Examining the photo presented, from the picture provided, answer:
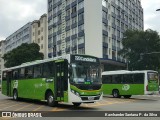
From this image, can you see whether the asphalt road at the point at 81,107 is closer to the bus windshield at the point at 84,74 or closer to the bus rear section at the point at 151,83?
the bus windshield at the point at 84,74

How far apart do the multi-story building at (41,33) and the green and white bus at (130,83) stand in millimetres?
54743

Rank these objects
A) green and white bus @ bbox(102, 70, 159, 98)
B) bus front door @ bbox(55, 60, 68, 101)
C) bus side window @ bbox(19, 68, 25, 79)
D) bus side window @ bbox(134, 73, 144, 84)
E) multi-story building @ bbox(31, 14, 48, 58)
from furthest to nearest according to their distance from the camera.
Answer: multi-story building @ bbox(31, 14, 48, 58) < bus side window @ bbox(134, 73, 144, 84) < green and white bus @ bbox(102, 70, 159, 98) < bus side window @ bbox(19, 68, 25, 79) < bus front door @ bbox(55, 60, 68, 101)

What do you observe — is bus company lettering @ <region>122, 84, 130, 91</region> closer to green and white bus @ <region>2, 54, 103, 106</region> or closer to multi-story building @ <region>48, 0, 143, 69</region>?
green and white bus @ <region>2, 54, 103, 106</region>

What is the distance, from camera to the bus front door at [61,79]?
1900 centimetres

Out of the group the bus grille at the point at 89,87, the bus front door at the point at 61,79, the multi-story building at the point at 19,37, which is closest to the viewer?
the bus grille at the point at 89,87

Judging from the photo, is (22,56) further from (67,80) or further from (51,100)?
(67,80)

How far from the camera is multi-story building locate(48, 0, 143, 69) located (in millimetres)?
69188

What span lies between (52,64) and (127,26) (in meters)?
70.5

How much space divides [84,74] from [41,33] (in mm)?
78861

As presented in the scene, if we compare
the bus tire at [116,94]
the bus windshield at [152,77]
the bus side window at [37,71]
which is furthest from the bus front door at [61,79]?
the bus tire at [116,94]

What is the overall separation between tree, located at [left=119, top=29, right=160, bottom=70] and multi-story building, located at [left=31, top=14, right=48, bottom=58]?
2953 cm

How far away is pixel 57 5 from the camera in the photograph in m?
81.5

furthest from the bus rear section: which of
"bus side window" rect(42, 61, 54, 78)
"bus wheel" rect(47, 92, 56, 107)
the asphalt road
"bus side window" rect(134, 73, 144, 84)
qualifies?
"bus wheel" rect(47, 92, 56, 107)

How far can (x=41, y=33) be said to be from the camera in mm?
96312
